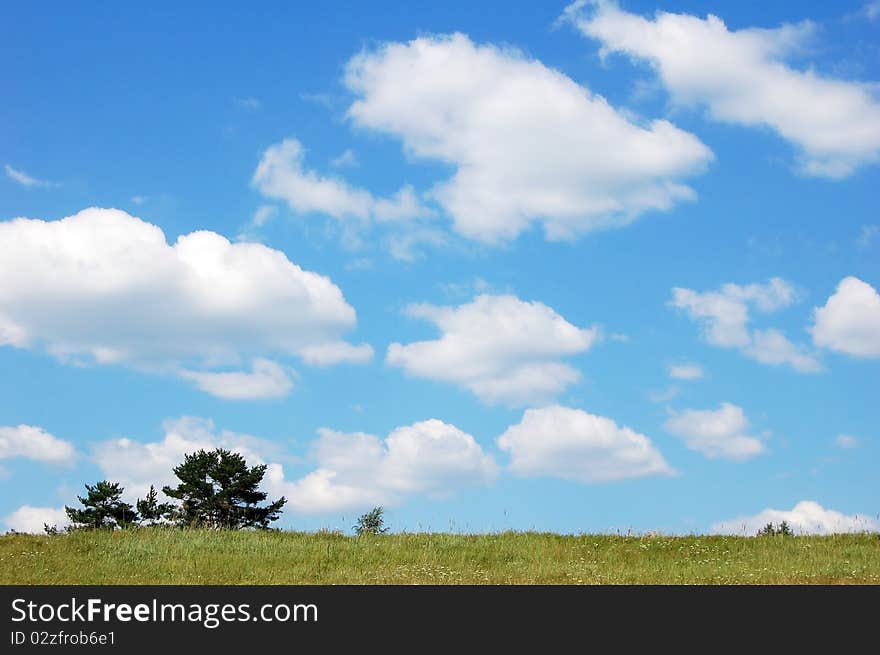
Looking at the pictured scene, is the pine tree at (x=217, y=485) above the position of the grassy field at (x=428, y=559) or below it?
above

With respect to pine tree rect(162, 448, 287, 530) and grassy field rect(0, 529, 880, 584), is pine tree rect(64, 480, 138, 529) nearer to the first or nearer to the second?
pine tree rect(162, 448, 287, 530)

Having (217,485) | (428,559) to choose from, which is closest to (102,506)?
(217,485)

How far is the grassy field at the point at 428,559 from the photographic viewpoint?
91.2 feet

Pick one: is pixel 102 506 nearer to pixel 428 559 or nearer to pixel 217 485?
pixel 217 485

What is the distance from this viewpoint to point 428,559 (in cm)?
3039

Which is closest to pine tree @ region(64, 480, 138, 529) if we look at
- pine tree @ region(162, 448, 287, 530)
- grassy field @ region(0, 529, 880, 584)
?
pine tree @ region(162, 448, 287, 530)

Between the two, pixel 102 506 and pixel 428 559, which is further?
pixel 102 506

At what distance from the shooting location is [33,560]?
29734 mm

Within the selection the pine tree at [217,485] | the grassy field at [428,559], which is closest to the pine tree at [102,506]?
the pine tree at [217,485]

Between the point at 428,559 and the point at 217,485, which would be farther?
the point at 217,485

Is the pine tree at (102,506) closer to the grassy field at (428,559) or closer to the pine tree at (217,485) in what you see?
the pine tree at (217,485)

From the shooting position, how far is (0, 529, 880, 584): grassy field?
27797 mm
